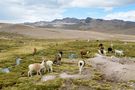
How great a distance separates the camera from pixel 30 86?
3569 cm

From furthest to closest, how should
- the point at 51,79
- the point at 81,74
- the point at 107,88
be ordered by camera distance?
the point at 81,74 < the point at 51,79 < the point at 107,88

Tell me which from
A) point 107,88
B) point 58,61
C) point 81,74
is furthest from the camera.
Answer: point 58,61

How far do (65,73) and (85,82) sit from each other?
5667 mm

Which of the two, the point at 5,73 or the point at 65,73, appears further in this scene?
the point at 5,73

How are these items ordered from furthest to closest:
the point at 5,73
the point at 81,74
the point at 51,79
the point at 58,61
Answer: the point at 58,61 < the point at 5,73 < the point at 81,74 < the point at 51,79

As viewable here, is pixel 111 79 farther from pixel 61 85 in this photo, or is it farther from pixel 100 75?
pixel 61 85

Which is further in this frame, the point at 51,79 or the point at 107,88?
the point at 51,79

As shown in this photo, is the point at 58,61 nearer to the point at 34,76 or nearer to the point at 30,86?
the point at 34,76

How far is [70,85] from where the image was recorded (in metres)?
35.4

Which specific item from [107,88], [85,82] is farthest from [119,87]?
[85,82]

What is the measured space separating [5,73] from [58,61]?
875cm

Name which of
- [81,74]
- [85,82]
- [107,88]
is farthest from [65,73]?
[107,88]

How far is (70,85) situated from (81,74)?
5.20 meters

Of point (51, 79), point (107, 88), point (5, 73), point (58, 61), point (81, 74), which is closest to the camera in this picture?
point (107, 88)
